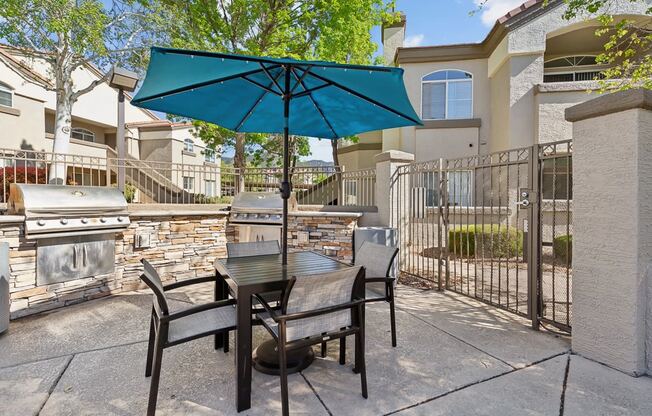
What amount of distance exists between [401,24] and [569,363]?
15249 millimetres

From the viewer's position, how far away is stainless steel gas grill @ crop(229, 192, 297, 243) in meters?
6.34

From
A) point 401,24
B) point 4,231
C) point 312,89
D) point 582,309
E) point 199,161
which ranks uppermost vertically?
point 401,24

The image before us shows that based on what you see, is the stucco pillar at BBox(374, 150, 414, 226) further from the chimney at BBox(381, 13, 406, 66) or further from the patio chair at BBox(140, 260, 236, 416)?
the chimney at BBox(381, 13, 406, 66)

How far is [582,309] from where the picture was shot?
3.27m

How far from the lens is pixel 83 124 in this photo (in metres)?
18.8

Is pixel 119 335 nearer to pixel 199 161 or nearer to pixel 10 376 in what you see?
pixel 10 376

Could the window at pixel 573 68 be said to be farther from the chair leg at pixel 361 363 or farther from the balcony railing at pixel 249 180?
the chair leg at pixel 361 363

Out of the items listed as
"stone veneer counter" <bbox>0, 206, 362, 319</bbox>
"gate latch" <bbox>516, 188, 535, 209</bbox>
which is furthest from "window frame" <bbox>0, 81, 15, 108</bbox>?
"gate latch" <bbox>516, 188, 535, 209</bbox>

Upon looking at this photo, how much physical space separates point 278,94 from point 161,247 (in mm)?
3914

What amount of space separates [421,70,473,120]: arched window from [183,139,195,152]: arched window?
53.6ft

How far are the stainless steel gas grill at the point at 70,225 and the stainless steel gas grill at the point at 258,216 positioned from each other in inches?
79.9

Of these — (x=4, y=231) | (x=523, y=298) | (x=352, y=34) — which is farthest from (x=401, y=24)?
(x=4, y=231)

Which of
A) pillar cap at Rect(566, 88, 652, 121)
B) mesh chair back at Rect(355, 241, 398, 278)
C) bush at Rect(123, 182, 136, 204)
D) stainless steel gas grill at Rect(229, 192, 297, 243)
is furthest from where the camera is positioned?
bush at Rect(123, 182, 136, 204)

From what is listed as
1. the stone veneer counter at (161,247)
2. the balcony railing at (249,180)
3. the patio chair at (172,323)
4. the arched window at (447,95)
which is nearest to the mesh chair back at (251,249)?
the patio chair at (172,323)
